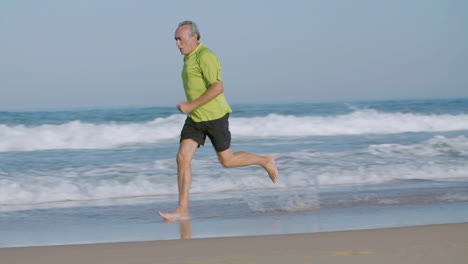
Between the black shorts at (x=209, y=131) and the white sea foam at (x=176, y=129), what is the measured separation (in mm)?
8480

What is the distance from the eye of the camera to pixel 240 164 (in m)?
5.98

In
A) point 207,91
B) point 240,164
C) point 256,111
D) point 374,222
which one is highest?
point 256,111

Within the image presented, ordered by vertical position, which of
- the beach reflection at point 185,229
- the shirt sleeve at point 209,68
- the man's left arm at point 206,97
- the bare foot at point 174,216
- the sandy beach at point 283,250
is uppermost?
the shirt sleeve at point 209,68

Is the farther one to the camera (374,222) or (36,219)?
(36,219)

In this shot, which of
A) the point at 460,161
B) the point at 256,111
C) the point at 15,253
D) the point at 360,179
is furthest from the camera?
the point at 256,111

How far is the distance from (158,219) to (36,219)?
3.86ft

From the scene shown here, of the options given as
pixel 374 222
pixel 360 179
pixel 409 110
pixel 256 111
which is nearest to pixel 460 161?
pixel 360 179

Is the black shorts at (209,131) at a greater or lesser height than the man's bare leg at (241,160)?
greater

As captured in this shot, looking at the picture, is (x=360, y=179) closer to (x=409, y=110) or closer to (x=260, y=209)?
(x=260, y=209)

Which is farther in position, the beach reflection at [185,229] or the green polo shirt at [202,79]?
the green polo shirt at [202,79]

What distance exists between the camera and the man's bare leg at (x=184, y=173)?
5691 millimetres

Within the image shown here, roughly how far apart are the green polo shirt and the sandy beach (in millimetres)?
1496

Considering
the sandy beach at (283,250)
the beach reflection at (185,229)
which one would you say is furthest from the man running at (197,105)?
the sandy beach at (283,250)

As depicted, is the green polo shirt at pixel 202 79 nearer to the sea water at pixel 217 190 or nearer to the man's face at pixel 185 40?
the man's face at pixel 185 40
